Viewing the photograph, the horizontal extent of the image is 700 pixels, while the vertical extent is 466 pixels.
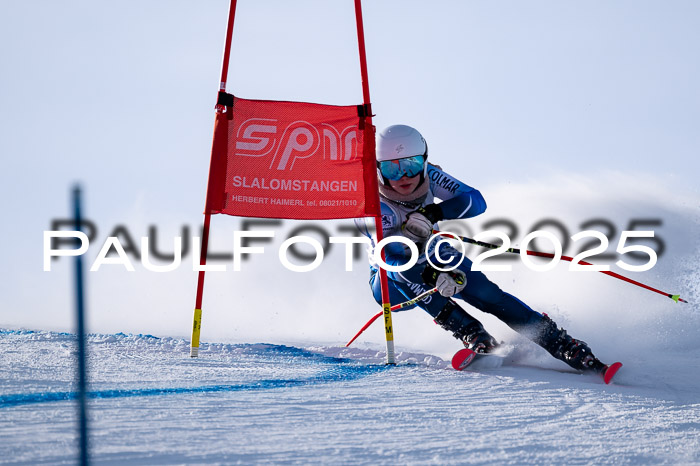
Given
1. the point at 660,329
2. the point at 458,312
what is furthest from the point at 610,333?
the point at 458,312

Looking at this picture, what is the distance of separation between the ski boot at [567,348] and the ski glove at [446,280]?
24.3 inches

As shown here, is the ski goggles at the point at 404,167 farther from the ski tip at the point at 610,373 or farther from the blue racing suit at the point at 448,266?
the ski tip at the point at 610,373

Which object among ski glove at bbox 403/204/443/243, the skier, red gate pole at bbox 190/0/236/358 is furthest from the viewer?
red gate pole at bbox 190/0/236/358

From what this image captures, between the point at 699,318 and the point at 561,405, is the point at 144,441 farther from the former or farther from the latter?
the point at 699,318

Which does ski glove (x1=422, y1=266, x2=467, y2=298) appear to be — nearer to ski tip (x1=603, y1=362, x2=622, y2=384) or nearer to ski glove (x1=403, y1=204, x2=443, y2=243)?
ski glove (x1=403, y1=204, x2=443, y2=243)

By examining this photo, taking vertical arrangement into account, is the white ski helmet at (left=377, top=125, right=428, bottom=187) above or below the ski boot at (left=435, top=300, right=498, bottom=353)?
above

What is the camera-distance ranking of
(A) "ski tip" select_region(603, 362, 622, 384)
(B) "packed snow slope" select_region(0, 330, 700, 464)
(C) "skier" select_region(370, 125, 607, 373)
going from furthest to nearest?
(C) "skier" select_region(370, 125, 607, 373) → (A) "ski tip" select_region(603, 362, 622, 384) → (B) "packed snow slope" select_region(0, 330, 700, 464)

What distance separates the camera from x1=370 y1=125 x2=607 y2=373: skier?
500 centimetres

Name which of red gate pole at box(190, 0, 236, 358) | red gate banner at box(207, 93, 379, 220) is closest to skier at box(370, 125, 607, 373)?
red gate banner at box(207, 93, 379, 220)

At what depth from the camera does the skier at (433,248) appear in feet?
16.4

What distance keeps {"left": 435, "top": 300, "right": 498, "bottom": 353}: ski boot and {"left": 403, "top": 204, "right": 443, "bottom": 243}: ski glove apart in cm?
49

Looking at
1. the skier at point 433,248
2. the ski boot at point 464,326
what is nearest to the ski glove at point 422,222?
the skier at point 433,248

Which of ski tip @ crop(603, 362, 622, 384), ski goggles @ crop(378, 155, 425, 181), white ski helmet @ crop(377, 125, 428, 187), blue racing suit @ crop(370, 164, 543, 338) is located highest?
white ski helmet @ crop(377, 125, 428, 187)

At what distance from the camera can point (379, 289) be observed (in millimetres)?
5582
